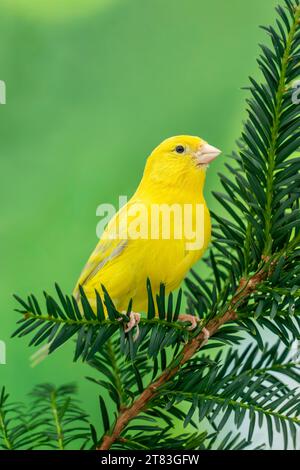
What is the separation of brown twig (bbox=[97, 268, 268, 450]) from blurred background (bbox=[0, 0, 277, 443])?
486mm

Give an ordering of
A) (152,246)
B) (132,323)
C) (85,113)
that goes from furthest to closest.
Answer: (85,113) → (152,246) → (132,323)

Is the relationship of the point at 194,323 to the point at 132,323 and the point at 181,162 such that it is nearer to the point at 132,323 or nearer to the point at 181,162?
the point at 132,323

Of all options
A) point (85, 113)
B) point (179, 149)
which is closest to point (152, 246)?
point (179, 149)

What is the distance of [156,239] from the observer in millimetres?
433

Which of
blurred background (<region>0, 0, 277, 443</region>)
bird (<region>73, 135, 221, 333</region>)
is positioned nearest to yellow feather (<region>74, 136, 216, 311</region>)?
Answer: bird (<region>73, 135, 221, 333</region>)

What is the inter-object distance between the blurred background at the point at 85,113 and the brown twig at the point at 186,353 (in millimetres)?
486

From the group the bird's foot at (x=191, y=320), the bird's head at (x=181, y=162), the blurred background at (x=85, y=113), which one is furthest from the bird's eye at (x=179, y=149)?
the blurred background at (x=85, y=113)

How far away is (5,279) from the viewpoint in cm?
85

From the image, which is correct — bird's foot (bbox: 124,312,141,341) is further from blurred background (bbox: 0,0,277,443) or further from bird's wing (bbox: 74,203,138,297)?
blurred background (bbox: 0,0,277,443)

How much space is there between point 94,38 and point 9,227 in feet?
1.10

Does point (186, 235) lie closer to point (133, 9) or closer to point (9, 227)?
point (9, 227)

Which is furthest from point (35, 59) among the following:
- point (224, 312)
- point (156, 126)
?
point (224, 312)

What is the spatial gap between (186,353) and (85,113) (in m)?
0.66

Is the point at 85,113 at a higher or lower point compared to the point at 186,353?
higher
